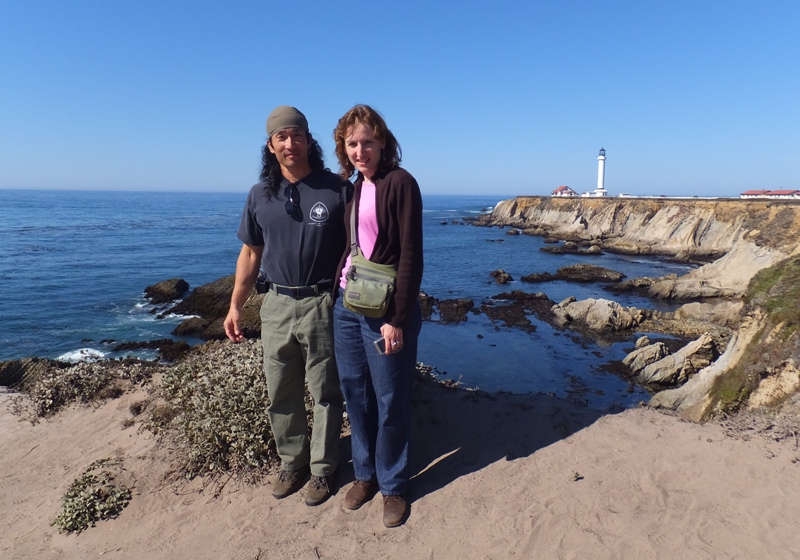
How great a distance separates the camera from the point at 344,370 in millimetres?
3477

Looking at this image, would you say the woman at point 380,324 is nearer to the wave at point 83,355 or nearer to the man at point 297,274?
the man at point 297,274

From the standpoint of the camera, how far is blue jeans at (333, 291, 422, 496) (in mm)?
3293

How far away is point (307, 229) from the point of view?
3.43m

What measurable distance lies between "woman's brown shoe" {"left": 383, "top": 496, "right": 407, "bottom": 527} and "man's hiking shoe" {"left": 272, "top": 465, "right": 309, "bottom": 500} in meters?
0.81

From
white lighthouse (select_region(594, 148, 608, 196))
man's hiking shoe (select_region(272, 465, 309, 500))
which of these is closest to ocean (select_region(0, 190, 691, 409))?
man's hiking shoe (select_region(272, 465, 309, 500))

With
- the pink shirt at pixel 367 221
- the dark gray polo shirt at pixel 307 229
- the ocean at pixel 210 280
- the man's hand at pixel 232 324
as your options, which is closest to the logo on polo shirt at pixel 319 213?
the dark gray polo shirt at pixel 307 229

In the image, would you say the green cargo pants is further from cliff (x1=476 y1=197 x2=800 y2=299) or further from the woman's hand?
cliff (x1=476 y1=197 x2=800 y2=299)

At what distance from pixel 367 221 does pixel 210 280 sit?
24.9 m

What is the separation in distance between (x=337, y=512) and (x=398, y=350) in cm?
145

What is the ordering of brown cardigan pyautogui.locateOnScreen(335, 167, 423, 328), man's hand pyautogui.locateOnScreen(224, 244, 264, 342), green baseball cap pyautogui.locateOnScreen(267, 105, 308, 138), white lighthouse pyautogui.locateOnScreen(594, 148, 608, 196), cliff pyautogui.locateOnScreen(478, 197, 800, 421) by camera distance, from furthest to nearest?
1. white lighthouse pyautogui.locateOnScreen(594, 148, 608, 196)
2. cliff pyautogui.locateOnScreen(478, 197, 800, 421)
3. man's hand pyautogui.locateOnScreen(224, 244, 264, 342)
4. green baseball cap pyautogui.locateOnScreen(267, 105, 308, 138)
5. brown cardigan pyautogui.locateOnScreen(335, 167, 423, 328)

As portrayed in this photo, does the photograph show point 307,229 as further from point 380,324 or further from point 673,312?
point 673,312

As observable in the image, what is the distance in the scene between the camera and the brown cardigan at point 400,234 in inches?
118

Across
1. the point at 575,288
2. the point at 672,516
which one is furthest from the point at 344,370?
the point at 575,288

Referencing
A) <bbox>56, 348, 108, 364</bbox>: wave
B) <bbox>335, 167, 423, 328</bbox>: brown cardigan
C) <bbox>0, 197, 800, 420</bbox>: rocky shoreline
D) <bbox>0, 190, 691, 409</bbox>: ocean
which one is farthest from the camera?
<bbox>56, 348, 108, 364</bbox>: wave
